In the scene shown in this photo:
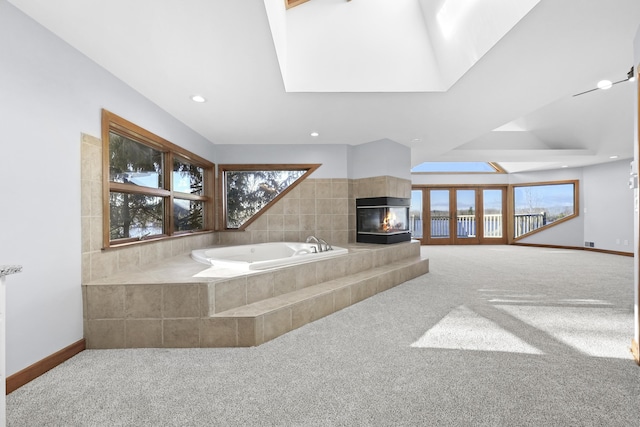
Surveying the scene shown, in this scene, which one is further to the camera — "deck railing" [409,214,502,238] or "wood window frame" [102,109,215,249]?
"deck railing" [409,214,502,238]

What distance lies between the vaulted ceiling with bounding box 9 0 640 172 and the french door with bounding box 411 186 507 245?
13.3 ft

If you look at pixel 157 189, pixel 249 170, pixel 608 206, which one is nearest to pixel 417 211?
pixel 608 206

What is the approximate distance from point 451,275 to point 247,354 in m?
3.29

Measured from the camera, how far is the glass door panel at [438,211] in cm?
816

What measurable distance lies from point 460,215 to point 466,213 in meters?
0.19

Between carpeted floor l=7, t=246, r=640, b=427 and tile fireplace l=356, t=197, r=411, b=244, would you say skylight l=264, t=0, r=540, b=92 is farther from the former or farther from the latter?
carpeted floor l=7, t=246, r=640, b=427

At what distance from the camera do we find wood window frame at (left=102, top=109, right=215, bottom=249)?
86.7 inches

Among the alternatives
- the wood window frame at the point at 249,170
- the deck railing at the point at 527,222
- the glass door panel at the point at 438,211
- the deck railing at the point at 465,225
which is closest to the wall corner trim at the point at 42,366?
the wood window frame at the point at 249,170

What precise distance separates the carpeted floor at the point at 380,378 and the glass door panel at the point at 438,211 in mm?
5527

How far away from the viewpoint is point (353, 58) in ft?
8.65

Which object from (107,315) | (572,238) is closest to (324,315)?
(107,315)

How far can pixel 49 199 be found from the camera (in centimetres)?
174

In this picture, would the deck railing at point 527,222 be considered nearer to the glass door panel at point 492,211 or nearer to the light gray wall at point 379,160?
the glass door panel at point 492,211

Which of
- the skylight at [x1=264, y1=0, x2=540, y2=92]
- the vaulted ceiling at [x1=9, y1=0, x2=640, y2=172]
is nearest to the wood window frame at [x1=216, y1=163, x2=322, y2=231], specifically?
the vaulted ceiling at [x1=9, y1=0, x2=640, y2=172]
